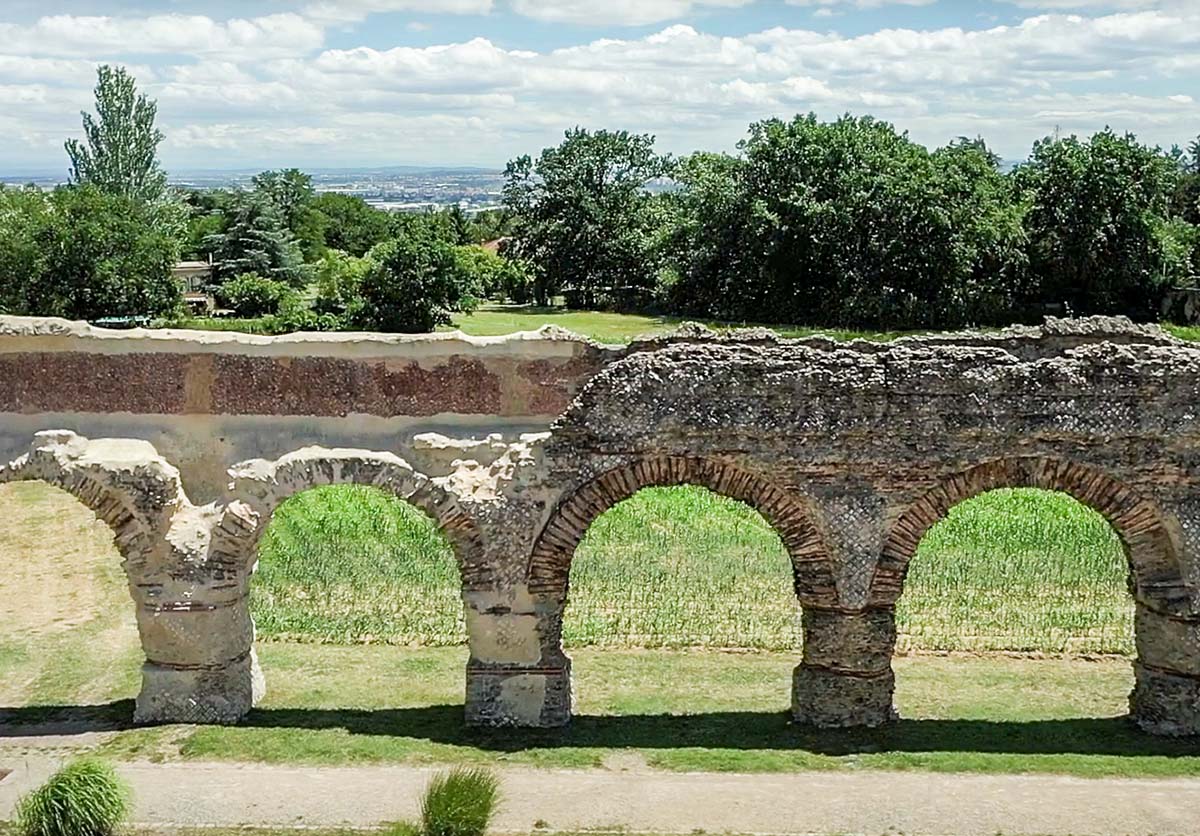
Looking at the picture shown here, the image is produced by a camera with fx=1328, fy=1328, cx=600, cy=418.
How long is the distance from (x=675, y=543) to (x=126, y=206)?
1057 inches

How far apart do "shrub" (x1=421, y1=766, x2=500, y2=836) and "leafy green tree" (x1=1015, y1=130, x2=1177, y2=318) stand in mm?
32746

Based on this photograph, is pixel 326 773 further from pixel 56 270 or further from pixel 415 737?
pixel 56 270

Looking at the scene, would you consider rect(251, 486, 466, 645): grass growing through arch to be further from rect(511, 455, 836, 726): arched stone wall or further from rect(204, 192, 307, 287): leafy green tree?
rect(204, 192, 307, 287): leafy green tree

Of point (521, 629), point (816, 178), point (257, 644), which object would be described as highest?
point (816, 178)

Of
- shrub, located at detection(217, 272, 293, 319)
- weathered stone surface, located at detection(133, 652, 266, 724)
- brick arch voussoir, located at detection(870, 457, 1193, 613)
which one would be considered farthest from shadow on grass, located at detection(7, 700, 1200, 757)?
Result: shrub, located at detection(217, 272, 293, 319)

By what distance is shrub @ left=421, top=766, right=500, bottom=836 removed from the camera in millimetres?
10062

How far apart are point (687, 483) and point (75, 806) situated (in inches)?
231

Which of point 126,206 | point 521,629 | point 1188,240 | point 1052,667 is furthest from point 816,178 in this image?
point 521,629

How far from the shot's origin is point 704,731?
12.8 meters

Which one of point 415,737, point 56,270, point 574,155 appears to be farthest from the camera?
point 574,155

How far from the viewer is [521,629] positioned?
41.5 feet

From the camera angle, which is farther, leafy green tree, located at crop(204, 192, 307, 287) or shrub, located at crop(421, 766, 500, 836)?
leafy green tree, located at crop(204, 192, 307, 287)

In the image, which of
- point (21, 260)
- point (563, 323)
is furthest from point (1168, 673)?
point (21, 260)

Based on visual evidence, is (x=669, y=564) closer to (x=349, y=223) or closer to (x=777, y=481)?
(x=777, y=481)
